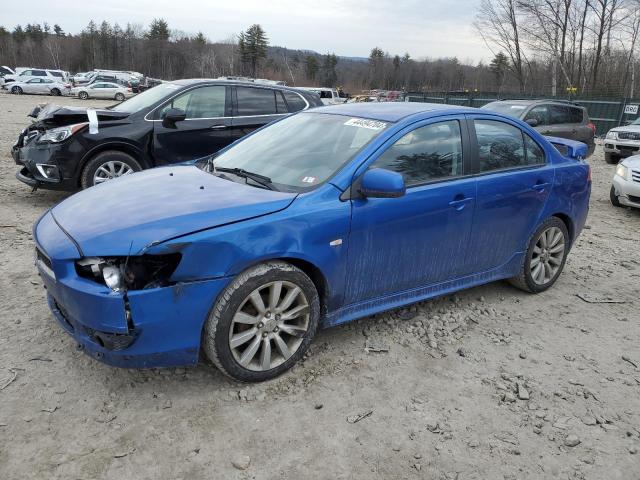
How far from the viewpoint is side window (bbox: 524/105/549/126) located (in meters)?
11.1

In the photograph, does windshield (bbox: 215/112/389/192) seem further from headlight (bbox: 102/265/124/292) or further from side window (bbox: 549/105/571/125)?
side window (bbox: 549/105/571/125)

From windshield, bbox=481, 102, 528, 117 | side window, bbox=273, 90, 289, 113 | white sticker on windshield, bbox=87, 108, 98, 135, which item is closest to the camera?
white sticker on windshield, bbox=87, 108, 98, 135

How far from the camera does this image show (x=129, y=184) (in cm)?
351


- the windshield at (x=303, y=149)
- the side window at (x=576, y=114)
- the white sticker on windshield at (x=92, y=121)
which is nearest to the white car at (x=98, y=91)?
the side window at (x=576, y=114)

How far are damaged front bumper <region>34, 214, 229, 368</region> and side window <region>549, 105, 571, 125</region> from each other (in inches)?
434

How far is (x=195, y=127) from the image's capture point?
23.2 feet

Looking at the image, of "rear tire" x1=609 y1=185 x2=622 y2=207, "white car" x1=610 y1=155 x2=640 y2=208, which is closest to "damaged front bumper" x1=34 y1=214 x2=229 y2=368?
"white car" x1=610 y1=155 x2=640 y2=208

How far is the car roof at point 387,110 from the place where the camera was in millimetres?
3758

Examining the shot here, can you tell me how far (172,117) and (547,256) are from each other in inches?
184

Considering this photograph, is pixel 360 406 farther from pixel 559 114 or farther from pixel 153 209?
pixel 559 114

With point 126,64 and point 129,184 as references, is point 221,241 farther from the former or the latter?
point 126,64

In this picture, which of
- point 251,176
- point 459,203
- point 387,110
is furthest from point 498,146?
point 251,176

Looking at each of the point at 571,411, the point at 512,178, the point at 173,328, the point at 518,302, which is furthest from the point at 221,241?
the point at 518,302

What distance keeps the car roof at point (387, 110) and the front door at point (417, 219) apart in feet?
0.43
